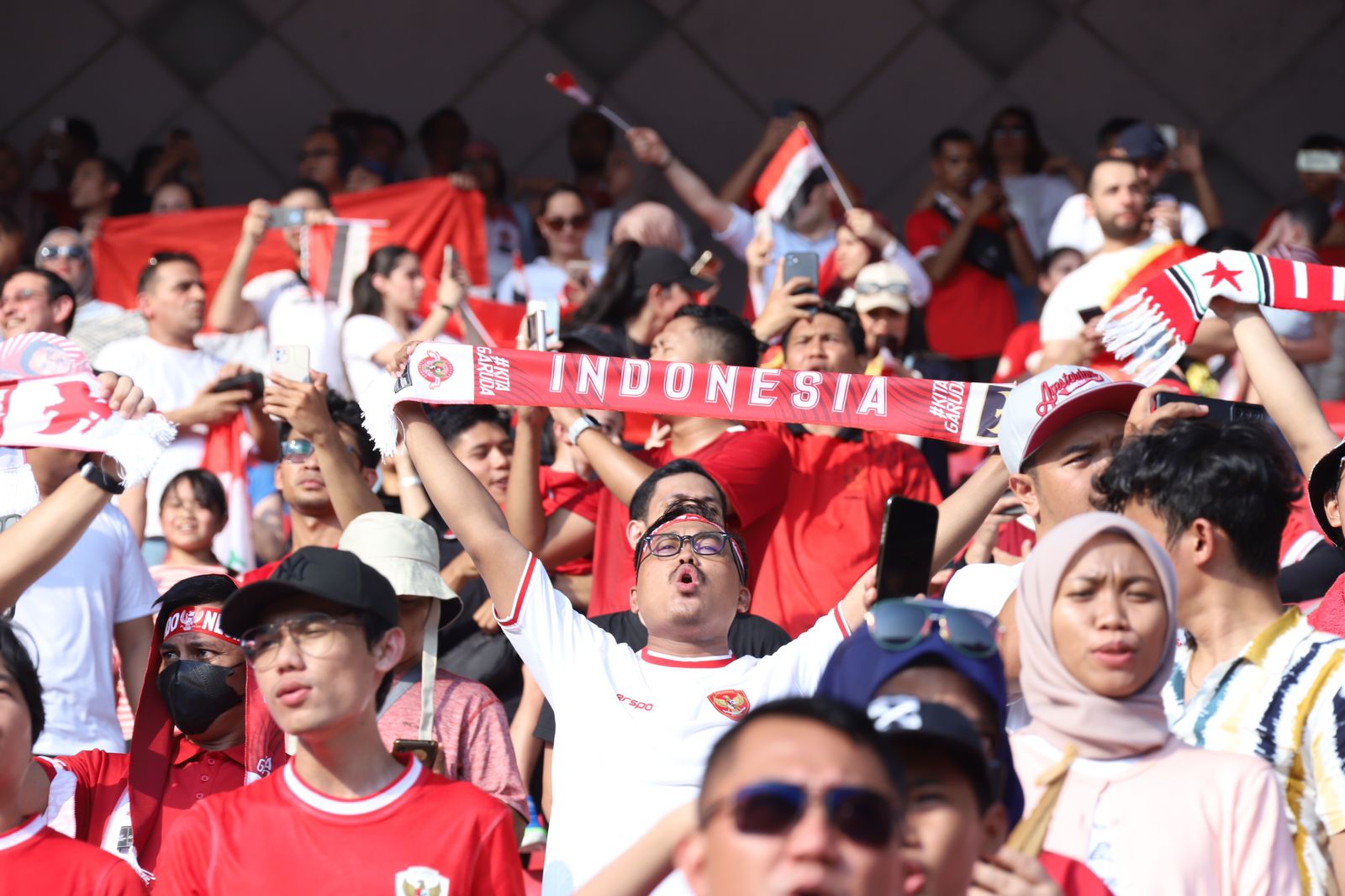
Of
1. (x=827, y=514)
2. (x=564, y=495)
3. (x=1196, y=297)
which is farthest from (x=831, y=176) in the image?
(x=1196, y=297)

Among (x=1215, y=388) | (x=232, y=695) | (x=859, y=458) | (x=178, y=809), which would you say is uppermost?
(x=1215, y=388)

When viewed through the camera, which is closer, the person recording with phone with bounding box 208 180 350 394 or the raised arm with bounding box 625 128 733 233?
the person recording with phone with bounding box 208 180 350 394

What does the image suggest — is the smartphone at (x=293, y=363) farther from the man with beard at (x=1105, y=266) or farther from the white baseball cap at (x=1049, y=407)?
the man with beard at (x=1105, y=266)

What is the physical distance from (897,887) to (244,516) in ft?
16.2

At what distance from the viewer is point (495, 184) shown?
9.51 meters

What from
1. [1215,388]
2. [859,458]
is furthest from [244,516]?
[1215,388]

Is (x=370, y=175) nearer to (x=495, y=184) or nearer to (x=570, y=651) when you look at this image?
(x=495, y=184)

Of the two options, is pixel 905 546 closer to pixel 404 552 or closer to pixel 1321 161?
pixel 404 552

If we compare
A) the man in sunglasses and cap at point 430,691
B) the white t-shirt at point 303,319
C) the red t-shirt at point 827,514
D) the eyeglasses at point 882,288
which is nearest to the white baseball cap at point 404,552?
the man in sunglasses and cap at point 430,691

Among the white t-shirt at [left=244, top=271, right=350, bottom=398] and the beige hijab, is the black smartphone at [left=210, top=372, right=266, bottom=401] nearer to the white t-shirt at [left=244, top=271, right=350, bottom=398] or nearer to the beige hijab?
the white t-shirt at [left=244, top=271, right=350, bottom=398]

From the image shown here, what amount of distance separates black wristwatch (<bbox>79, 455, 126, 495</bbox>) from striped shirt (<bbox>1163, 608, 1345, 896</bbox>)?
2.36m

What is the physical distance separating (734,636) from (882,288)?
8.79 ft

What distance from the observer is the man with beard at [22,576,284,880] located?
3.67 metres

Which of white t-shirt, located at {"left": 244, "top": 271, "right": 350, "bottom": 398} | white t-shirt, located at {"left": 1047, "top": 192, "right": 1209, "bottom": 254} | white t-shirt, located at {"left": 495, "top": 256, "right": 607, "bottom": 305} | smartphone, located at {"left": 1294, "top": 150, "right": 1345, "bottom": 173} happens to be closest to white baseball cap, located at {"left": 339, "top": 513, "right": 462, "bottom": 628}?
white t-shirt, located at {"left": 244, "top": 271, "right": 350, "bottom": 398}
